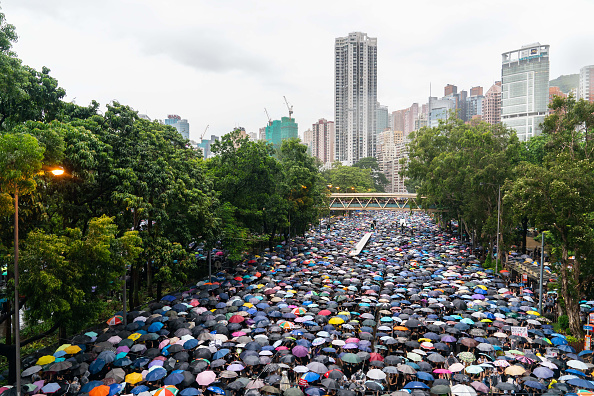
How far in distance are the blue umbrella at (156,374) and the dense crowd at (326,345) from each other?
0.03 m

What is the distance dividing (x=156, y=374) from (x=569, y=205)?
732 inches

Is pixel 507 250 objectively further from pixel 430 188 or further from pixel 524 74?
pixel 524 74

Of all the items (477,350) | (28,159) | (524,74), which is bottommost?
(477,350)

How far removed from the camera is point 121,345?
53.0ft

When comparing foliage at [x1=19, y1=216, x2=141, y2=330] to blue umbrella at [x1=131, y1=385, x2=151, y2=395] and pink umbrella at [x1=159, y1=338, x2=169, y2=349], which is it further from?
blue umbrella at [x1=131, y1=385, x2=151, y2=395]

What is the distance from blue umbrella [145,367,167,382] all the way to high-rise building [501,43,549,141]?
181 metres

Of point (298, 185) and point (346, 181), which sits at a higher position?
point (346, 181)

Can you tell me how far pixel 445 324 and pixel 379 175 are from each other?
13834 centimetres

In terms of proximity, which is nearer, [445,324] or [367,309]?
[445,324]

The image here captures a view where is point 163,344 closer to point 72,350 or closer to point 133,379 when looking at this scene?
point 133,379

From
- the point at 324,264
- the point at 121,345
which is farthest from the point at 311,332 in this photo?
the point at 324,264

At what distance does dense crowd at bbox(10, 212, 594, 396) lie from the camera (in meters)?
13.3

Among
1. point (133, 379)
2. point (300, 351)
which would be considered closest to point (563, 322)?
point (300, 351)

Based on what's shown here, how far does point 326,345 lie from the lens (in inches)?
695
